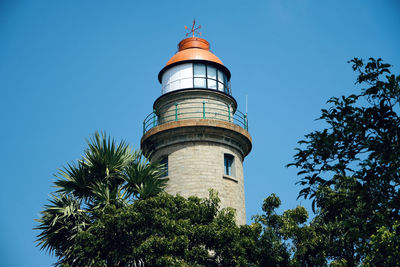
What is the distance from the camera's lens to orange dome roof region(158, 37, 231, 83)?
2917cm

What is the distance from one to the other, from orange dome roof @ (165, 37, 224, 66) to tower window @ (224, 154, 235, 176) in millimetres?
6100

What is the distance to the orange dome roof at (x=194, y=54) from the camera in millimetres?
29172

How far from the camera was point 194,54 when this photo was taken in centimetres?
2931

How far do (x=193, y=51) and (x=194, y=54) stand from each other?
439 millimetres

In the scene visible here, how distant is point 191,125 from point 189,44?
7.55 metres

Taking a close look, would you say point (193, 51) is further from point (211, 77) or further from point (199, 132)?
point (199, 132)

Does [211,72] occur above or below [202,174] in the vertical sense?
above

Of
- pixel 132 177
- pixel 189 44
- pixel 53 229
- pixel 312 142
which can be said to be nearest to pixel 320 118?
pixel 312 142

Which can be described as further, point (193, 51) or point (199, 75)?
point (193, 51)

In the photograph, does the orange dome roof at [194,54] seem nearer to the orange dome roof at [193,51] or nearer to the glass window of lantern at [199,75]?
the orange dome roof at [193,51]

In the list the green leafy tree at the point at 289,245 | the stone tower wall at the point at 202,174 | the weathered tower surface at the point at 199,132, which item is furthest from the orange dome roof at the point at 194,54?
the green leafy tree at the point at 289,245

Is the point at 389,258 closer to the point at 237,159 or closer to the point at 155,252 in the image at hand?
the point at 155,252

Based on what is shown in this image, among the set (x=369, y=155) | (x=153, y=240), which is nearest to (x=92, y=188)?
(x=153, y=240)

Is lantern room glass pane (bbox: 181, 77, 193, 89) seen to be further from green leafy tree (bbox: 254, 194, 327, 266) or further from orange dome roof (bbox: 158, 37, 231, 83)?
green leafy tree (bbox: 254, 194, 327, 266)
